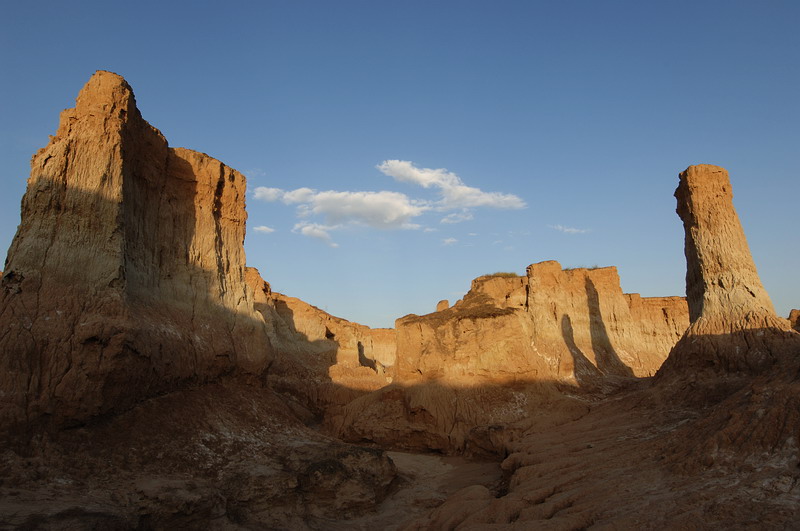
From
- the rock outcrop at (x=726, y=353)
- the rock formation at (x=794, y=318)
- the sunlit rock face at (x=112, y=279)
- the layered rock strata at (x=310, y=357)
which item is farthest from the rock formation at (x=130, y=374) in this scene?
the rock formation at (x=794, y=318)

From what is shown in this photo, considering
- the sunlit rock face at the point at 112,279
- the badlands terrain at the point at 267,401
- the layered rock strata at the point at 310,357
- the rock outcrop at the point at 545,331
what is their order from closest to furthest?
the badlands terrain at the point at 267,401 → the sunlit rock face at the point at 112,279 → the rock outcrop at the point at 545,331 → the layered rock strata at the point at 310,357

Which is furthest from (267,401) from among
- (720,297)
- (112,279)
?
(720,297)

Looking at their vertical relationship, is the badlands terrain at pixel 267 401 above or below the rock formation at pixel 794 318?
below

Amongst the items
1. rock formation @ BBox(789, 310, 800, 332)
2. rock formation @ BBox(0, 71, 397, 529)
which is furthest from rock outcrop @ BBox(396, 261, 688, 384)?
rock formation @ BBox(0, 71, 397, 529)

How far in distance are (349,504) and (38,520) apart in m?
5.92

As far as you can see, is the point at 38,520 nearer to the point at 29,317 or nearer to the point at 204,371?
the point at 29,317

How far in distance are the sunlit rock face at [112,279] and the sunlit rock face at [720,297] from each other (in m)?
12.1

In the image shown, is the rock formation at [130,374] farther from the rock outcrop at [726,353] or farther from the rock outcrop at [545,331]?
the rock outcrop at [726,353]

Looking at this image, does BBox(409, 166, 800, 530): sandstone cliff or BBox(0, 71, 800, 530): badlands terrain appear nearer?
BBox(409, 166, 800, 530): sandstone cliff

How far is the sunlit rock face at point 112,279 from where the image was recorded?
875cm

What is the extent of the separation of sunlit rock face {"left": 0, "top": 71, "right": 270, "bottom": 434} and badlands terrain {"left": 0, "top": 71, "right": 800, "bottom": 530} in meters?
0.04

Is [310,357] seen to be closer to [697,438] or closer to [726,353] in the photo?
[726,353]

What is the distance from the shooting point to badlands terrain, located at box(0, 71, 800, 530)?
268 inches

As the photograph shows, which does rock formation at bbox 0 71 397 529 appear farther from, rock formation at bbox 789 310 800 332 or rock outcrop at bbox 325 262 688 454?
rock formation at bbox 789 310 800 332
